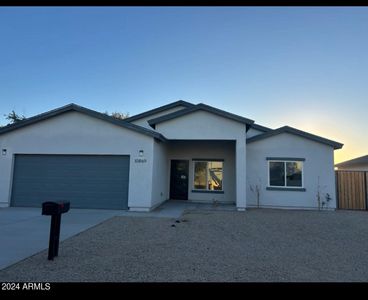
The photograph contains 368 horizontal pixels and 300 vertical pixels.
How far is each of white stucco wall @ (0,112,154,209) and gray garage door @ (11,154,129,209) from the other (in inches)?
12.3

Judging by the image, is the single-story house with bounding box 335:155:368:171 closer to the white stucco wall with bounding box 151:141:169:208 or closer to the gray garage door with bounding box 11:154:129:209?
the white stucco wall with bounding box 151:141:169:208

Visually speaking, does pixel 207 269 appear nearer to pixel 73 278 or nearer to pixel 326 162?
pixel 73 278

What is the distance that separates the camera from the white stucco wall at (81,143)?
1162 centimetres

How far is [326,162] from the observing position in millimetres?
13609

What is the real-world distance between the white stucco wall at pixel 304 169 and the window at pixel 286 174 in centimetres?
28

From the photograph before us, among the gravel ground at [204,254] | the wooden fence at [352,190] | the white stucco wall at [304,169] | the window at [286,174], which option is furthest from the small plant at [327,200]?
the gravel ground at [204,254]

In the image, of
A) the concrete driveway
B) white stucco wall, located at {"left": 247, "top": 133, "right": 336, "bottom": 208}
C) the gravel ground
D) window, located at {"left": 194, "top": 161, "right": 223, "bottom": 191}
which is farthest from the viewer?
window, located at {"left": 194, "top": 161, "right": 223, "bottom": 191}

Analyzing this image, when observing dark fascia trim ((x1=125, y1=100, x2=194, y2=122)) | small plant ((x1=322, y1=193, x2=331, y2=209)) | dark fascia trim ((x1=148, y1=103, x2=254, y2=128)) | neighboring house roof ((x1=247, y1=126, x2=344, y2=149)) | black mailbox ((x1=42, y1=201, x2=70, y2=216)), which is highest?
dark fascia trim ((x1=125, y1=100, x2=194, y2=122))

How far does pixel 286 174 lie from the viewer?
1379cm

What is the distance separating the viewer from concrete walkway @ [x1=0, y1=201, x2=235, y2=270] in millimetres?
5496

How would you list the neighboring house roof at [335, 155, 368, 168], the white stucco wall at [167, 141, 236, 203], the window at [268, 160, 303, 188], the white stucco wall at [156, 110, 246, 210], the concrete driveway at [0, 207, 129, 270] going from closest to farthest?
1. the concrete driveway at [0, 207, 129, 270]
2. the white stucco wall at [156, 110, 246, 210]
3. the window at [268, 160, 303, 188]
4. the white stucco wall at [167, 141, 236, 203]
5. the neighboring house roof at [335, 155, 368, 168]

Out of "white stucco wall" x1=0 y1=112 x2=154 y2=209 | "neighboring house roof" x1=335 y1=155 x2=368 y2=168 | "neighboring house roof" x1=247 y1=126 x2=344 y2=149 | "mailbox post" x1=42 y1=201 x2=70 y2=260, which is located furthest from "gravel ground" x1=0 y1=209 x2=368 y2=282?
"neighboring house roof" x1=335 y1=155 x2=368 y2=168
